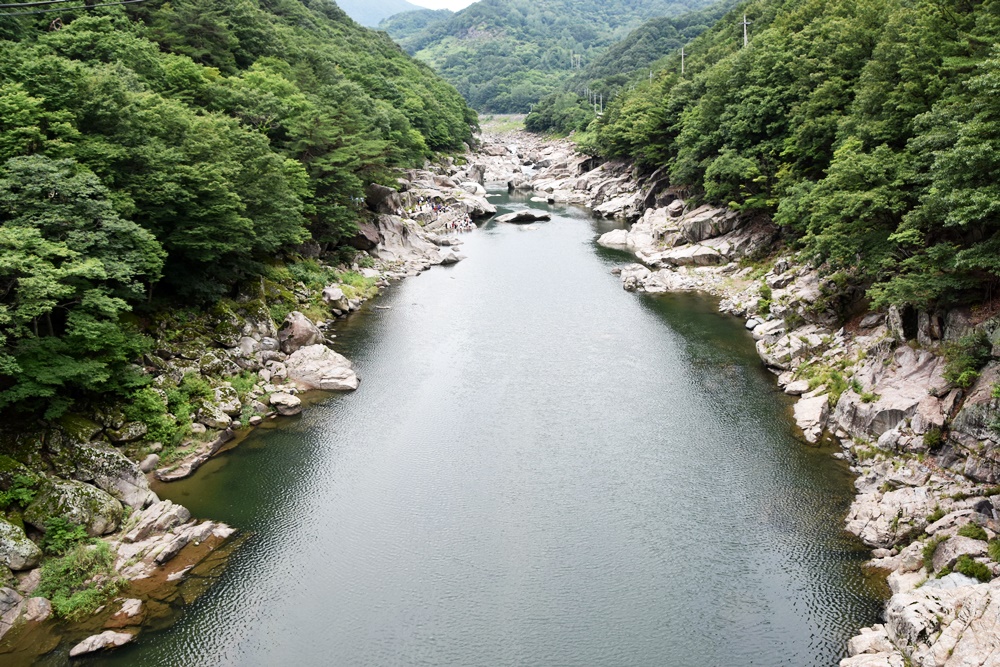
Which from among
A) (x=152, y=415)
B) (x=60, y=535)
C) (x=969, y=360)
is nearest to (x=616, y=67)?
(x=969, y=360)

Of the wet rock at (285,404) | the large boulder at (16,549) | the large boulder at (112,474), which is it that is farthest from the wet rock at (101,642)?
the wet rock at (285,404)

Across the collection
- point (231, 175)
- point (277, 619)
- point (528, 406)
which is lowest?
point (277, 619)

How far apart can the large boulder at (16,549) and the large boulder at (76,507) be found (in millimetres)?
676

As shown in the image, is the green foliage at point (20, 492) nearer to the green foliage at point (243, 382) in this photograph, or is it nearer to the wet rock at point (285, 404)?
the green foliage at point (243, 382)

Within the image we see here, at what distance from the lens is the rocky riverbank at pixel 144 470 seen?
1620 cm

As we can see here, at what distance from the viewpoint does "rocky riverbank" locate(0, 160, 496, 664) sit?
53.2ft

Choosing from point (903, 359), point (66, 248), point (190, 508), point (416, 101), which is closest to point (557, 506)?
point (190, 508)

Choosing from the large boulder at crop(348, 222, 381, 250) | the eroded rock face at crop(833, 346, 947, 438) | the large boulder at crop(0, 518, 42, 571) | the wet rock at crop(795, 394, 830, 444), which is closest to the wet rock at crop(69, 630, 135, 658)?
the large boulder at crop(0, 518, 42, 571)

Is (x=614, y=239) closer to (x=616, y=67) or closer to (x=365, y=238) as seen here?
(x=365, y=238)

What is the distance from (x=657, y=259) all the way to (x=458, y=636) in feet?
122

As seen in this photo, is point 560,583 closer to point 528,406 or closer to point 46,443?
point 528,406

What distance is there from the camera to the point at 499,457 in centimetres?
2394

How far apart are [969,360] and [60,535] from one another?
1037 inches

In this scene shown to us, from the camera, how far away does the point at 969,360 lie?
19766 mm
